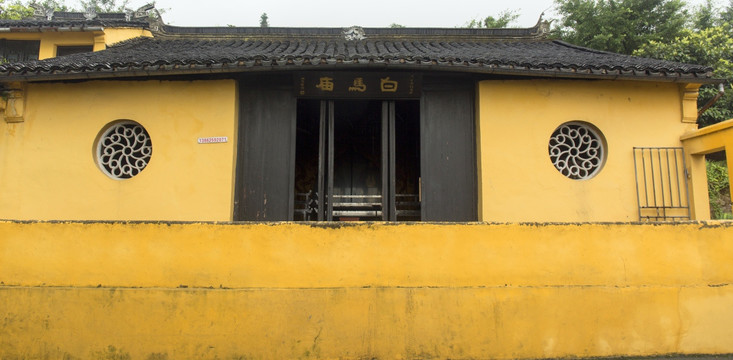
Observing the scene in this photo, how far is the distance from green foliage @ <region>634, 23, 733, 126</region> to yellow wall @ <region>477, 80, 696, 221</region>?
7646 mm

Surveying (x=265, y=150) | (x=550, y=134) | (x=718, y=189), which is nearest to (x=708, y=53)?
(x=718, y=189)

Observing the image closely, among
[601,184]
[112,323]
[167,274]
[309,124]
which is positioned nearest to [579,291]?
[601,184]

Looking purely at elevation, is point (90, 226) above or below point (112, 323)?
above

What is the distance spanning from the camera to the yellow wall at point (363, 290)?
3.89 meters

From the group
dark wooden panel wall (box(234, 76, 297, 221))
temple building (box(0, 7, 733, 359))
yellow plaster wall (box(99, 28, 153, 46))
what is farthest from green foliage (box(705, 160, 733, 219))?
yellow plaster wall (box(99, 28, 153, 46))

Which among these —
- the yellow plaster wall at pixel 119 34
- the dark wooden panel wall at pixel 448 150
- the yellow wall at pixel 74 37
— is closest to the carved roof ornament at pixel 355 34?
the dark wooden panel wall at pixel 448 150

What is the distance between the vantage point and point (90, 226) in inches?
161

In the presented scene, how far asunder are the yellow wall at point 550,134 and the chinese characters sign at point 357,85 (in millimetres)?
1135

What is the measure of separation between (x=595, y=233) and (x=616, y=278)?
46 cm

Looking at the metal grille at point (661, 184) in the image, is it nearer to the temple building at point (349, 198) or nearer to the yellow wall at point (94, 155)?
the temple building at point (349, 198)

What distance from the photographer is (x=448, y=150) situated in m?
6.71

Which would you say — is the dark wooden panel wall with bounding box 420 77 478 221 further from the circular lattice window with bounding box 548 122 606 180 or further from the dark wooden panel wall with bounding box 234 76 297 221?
the dark wooden panel wall with bounding box 234 76 297 221

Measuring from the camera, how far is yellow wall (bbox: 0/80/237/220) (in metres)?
6.46

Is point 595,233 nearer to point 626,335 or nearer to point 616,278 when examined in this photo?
point 616,278
